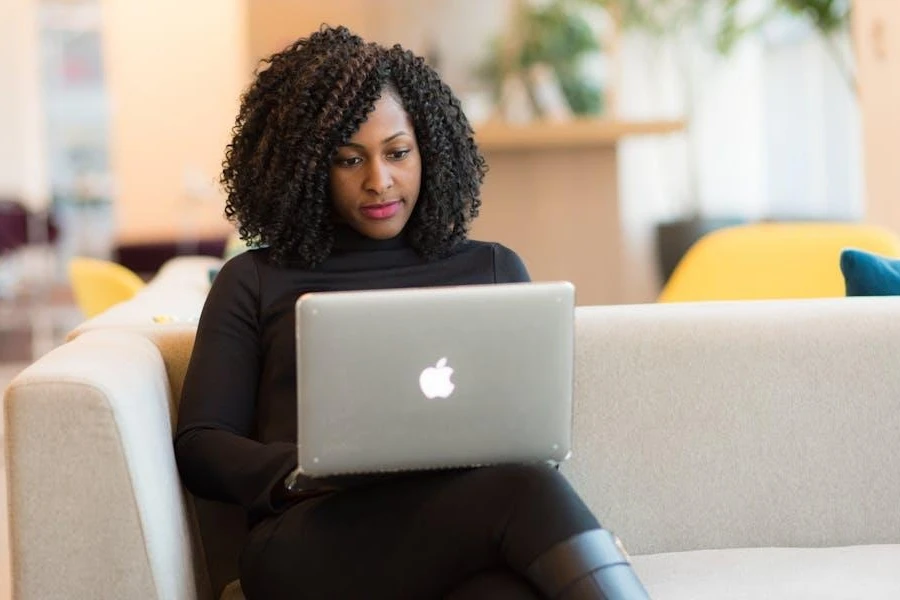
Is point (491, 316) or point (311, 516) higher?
point (491, 316)

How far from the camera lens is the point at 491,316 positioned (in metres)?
1.84

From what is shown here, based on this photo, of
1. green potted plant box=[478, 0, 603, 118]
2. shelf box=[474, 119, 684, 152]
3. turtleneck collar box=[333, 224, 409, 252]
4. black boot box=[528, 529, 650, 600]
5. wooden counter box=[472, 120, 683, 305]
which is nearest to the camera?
black boot box=[528, 529, 650, 600]

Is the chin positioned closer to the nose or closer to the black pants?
the nose

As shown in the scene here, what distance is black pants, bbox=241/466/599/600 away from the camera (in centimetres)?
191

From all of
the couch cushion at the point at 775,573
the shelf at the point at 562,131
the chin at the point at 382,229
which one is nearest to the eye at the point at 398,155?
the chin at the point at 382,229

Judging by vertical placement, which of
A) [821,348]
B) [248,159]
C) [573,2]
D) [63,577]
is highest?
[573,2]

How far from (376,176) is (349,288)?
183mm

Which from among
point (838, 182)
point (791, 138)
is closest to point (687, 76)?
point (791, 138)

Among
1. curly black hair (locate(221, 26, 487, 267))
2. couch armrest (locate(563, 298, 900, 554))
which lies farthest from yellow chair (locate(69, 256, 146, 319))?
couch armrest (locate(563, 298, 900, 554))

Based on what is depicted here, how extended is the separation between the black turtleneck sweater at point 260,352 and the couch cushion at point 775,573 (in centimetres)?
53

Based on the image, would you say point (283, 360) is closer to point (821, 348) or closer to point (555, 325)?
point (555, 325)

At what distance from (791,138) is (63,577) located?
27.0ft

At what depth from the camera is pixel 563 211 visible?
22.8 feet

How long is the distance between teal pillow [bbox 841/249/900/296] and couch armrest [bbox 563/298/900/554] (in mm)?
217
